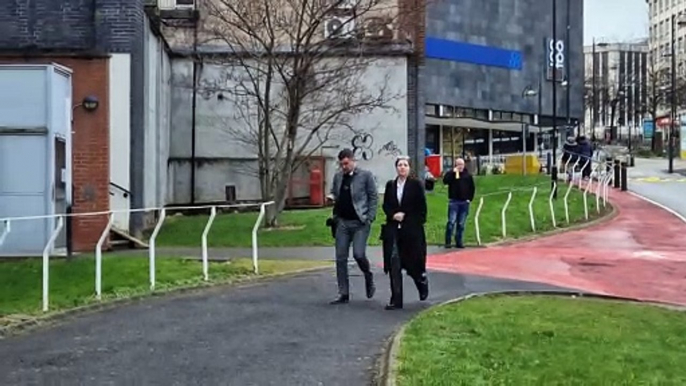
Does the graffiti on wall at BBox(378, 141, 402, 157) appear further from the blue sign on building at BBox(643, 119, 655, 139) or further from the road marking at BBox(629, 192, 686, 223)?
the blue sign on building at BBox(643, 119, 655, 139)

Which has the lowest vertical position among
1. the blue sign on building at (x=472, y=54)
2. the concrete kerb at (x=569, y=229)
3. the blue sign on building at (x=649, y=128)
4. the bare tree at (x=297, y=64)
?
the concrete kerb at (x=569, y=229)

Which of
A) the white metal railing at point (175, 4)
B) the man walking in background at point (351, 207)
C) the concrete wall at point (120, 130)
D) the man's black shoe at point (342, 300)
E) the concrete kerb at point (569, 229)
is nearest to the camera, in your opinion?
the man walking in background at point (351, 207)

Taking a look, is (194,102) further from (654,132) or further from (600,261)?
(654,132)

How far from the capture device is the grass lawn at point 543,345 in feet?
26.7

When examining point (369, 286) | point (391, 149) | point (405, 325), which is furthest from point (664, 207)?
point (405, 325)

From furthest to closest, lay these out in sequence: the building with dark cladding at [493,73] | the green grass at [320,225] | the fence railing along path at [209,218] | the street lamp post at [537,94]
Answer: the street lamp post at [537,94], the building with dark cladding at [493,73], the green grass at [320,225], the fence railing along path at [209,218]

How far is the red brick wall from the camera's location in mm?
20531

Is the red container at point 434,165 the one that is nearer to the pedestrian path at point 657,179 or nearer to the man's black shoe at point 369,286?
the pedestrian path at point 657,179

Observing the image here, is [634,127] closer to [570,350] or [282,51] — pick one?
[282,51]

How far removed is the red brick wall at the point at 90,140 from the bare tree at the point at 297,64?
4214 mm

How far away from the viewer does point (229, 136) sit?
33.8 meters

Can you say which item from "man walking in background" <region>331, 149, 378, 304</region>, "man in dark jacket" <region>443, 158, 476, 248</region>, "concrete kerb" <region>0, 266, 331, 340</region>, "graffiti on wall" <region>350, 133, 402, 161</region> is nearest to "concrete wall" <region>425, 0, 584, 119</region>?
"graffiti on wall" <region>350, 133, 402, 161</region>

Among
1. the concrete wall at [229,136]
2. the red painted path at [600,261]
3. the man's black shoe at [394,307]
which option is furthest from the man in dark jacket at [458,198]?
the concrete wall at [229,136]

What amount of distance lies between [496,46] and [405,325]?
63000 millimetres
